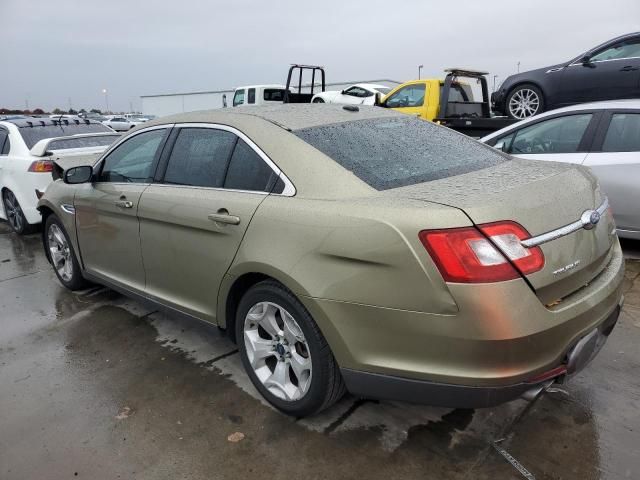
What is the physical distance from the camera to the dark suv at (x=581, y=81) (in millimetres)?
7621

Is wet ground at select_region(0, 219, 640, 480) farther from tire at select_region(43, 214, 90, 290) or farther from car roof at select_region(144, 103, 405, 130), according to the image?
Result: car roof at select_region(144, 103, 405, 130)

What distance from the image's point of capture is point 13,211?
22.6 feet

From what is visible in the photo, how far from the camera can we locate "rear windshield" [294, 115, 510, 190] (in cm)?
241

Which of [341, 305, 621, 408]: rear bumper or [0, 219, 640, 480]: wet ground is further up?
[341, 305, 621, 408]: rear bumper

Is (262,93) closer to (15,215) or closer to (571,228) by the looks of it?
(15,215)

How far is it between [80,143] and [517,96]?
716cm

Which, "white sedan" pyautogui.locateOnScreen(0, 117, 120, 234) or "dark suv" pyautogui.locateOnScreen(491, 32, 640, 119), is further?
"dark suv" pyautogui.locateOnScreen(491, 32, 640, 119)

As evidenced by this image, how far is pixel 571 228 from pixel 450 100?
847 centimetres

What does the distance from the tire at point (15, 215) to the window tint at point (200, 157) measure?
4.54 m

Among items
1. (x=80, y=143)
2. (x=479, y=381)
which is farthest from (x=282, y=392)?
(x=80, y=143)

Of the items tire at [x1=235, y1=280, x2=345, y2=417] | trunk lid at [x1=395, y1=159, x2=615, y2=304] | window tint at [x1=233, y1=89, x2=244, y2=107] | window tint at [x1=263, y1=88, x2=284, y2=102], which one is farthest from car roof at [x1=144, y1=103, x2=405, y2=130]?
window tint at [x1=233, y1=89, x2=244, y2=107]

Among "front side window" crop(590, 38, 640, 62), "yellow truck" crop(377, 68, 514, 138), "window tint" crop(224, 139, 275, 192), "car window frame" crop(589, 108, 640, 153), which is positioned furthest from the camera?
"yellow truck" crop(377, 68, 514, 138)

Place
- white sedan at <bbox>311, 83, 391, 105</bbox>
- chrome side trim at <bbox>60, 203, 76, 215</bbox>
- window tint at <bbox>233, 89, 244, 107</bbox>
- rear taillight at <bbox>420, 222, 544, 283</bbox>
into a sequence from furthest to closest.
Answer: window tint at <bbox>233, 89, 244, 107</bbox>
white sedan at <bbox>311, 83, 391, 105</bbox>
chrome side trim at <bbox>60, 203, 76, 215</bbox>
rear taillight at <bbox>420, 222, 544, 283</bbox>

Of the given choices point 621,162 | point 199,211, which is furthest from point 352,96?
point 199,211
